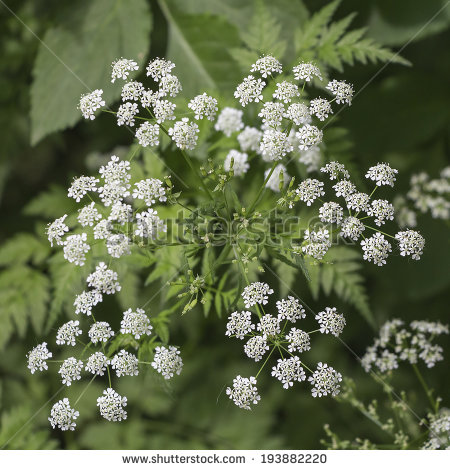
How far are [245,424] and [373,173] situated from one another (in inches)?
99.0

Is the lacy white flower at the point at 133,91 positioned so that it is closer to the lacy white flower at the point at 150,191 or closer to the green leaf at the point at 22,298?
the lacy white flower at the point at 150,191

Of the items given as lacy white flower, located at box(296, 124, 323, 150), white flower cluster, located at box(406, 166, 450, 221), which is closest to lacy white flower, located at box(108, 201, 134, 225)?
lacy white flower, located at box(296, 124, 323, 150)

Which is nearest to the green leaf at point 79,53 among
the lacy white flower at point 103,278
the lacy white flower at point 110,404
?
the lacy white flower at point 103,278

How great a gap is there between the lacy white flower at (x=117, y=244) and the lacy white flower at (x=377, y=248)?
1160mm

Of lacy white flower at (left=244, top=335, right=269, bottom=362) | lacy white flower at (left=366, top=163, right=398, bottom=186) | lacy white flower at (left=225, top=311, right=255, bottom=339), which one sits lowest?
lacy white flower at (left=244, top=335, right=269, bottom=362)

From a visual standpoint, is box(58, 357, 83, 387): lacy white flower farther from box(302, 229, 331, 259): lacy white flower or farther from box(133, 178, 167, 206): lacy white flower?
box(302, 229, 331, 259): lacy white flower

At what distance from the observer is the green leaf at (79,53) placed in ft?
11.9

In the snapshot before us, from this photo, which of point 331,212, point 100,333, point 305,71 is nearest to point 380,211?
point 331,212

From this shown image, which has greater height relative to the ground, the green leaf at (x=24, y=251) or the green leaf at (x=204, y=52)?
the green leaf at (x=204, y=52)

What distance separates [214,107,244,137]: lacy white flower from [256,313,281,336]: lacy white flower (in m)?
1.24

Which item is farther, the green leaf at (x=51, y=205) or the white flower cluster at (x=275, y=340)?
the green leaf at (x=51, y=205)

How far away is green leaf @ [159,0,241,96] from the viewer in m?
3.52

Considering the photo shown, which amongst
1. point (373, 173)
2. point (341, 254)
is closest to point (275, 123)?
point (373, 173)

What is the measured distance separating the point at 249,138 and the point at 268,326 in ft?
4.03
